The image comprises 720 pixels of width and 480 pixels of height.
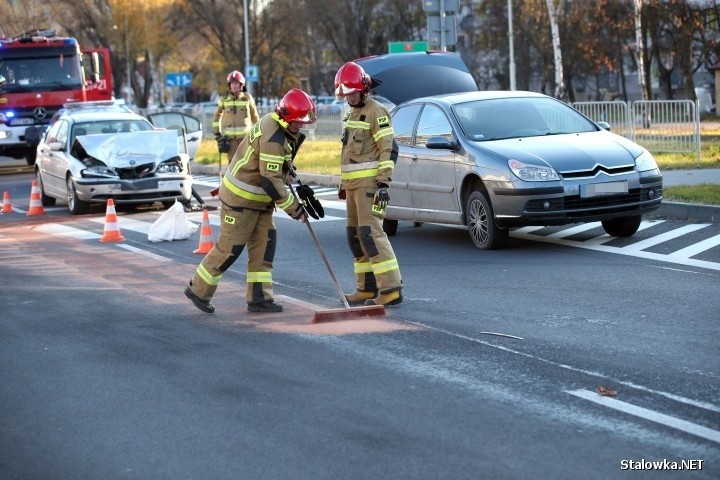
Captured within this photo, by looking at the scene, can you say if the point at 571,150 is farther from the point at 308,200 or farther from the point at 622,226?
the point at 308,200

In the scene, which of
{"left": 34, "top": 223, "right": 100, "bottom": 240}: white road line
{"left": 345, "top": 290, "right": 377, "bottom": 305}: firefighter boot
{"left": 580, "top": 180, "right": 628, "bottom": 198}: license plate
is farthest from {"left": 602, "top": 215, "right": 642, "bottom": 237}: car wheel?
{"left": 34, "top": 223, "right": 100, "bottom": 240}: white road line

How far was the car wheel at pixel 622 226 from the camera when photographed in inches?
524

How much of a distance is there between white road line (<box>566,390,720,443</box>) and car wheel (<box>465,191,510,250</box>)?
6.07 meters

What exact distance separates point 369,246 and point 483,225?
339cm

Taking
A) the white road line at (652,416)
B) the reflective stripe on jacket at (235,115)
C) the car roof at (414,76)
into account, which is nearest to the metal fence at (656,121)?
the car roof at (414,76)

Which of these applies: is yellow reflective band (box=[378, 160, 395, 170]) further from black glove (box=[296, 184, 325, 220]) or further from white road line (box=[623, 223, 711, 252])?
white road line (box=[623, 223, 711, 252])

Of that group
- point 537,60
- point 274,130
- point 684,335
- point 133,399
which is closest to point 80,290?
point 274,130

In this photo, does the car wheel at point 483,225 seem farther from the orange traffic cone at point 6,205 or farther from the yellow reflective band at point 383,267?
the orange traffic cone at point 6,205

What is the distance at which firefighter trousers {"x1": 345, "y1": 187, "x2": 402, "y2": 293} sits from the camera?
31.6ft

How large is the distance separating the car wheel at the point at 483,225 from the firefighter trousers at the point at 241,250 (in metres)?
3.55

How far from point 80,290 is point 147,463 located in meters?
5.83

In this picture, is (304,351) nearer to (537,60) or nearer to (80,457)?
(80,457)

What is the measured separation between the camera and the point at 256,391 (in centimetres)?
695

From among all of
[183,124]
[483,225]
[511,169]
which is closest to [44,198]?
[183,124]
